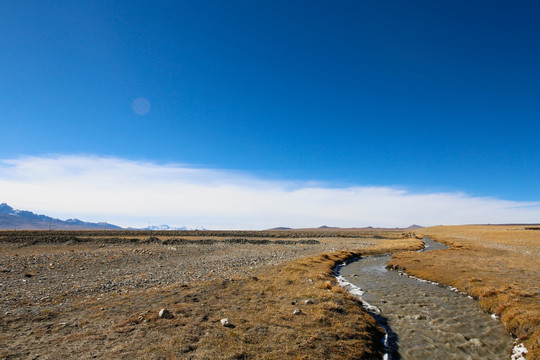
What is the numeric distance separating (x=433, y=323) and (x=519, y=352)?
423 cm

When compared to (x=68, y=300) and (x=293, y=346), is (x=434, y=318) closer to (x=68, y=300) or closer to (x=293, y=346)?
(x=293, y=346)

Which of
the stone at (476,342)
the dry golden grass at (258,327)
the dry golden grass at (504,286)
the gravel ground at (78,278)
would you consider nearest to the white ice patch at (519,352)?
the dry golden grass at (504,286)

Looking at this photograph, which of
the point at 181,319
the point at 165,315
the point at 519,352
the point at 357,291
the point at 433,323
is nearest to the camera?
the point at 519,352

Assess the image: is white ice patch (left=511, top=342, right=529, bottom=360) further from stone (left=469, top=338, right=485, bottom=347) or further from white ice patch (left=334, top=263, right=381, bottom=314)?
white ice patch (left=334, top=263, right=381, bottom=314)

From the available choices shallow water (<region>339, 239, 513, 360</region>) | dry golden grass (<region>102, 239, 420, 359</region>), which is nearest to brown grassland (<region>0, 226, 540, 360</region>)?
dry golden grass (<region>102, 239, 420, 359</region>)

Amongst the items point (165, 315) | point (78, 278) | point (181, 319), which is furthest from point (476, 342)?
point (78, 278)

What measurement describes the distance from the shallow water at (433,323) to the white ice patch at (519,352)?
24cm

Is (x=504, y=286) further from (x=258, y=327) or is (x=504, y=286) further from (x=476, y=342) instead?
(x=258, y=327)

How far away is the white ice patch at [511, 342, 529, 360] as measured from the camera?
12102 millimetres

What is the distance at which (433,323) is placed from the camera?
1633cm

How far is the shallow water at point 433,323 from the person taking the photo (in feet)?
42.4

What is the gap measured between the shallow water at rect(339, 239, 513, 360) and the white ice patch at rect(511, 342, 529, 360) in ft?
0.79

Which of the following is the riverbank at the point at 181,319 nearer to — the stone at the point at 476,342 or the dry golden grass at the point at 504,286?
the stone at the point at 476,342

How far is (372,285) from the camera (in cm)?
2644
